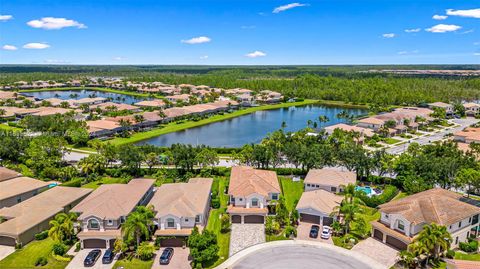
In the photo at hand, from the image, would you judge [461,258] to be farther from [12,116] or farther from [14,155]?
[12,116]

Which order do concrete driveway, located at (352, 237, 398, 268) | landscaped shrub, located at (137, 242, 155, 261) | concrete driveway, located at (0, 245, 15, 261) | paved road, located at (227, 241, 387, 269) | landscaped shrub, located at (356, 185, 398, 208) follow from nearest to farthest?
paved road, located at (227, 241, 387, 269), landscaped shrub, located at (137, 242, 155, 261), concrete driveway, located at (352, 237, 398, 268), concrete driveway, located at (0, 245, 15, 261), landscaped shrub, located at (356, 185, 398, 208)

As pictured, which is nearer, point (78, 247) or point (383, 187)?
point (78, 247)

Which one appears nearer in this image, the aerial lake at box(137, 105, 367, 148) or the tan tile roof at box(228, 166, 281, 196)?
the tan tile roof at box(228, 166, 281, 196)

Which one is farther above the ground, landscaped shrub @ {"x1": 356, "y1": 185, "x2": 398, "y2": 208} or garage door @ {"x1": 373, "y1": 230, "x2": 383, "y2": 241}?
landscaped shrub @ {"x1": 356, "y1": 185, "x2": 398, "y2": 208}

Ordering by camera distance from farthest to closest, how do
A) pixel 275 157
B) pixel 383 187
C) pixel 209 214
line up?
pixel 275 157
pixel 383 187
pixel 209 214

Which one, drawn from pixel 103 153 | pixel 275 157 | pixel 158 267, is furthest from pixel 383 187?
pixel 103 153

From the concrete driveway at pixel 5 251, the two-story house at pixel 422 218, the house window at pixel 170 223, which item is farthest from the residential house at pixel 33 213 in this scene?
the two-story house at pixel 422 218

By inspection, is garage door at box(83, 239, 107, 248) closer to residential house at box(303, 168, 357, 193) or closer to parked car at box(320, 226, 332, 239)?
parked car at box(320, 226, 332, 239)

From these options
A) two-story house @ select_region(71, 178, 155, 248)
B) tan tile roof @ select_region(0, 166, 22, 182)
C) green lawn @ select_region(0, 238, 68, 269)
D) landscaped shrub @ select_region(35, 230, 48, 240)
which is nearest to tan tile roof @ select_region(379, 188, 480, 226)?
two-story house @ select_region(71, 178, 155, 248)
